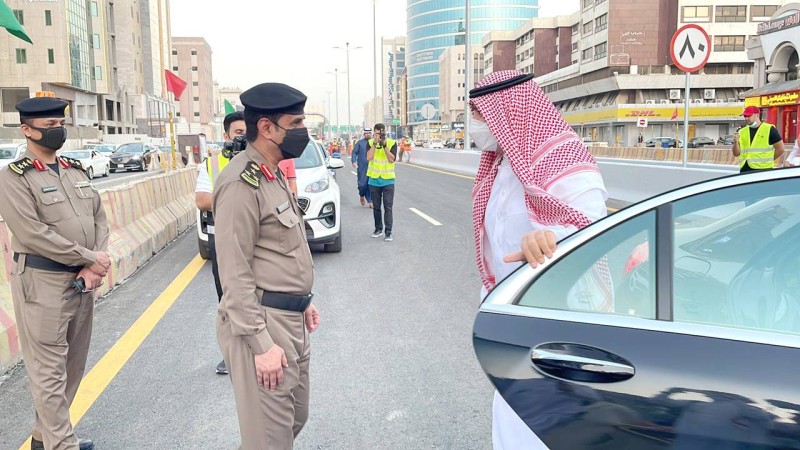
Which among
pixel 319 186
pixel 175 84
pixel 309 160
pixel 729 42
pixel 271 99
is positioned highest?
pixel 729 42

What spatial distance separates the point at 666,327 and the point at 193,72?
150 metres

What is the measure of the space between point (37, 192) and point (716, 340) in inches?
119

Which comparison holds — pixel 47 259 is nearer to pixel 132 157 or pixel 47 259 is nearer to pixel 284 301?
pixel 284 301

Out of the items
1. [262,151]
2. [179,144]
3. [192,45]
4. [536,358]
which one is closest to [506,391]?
[536,358]

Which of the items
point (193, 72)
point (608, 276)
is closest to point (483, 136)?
point (608, 276)

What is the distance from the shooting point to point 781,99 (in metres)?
39.2

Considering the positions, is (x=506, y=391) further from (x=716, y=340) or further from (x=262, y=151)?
(x=262, y=151)

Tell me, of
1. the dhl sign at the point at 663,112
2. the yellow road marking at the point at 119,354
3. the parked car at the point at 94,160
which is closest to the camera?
the yellow road marking at the point at 119,354

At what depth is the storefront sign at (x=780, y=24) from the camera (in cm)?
3875

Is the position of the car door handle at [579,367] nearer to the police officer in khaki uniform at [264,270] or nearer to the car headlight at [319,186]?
the police officer in khaki uniform at [264,270]

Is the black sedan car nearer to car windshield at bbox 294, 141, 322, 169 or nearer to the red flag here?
car windshield at bbox 294, 141, 322, 169

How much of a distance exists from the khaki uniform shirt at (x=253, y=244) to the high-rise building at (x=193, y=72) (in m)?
142

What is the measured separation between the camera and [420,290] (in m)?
7.10

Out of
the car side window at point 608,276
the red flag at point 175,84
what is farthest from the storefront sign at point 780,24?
the car side window at point 608,276
